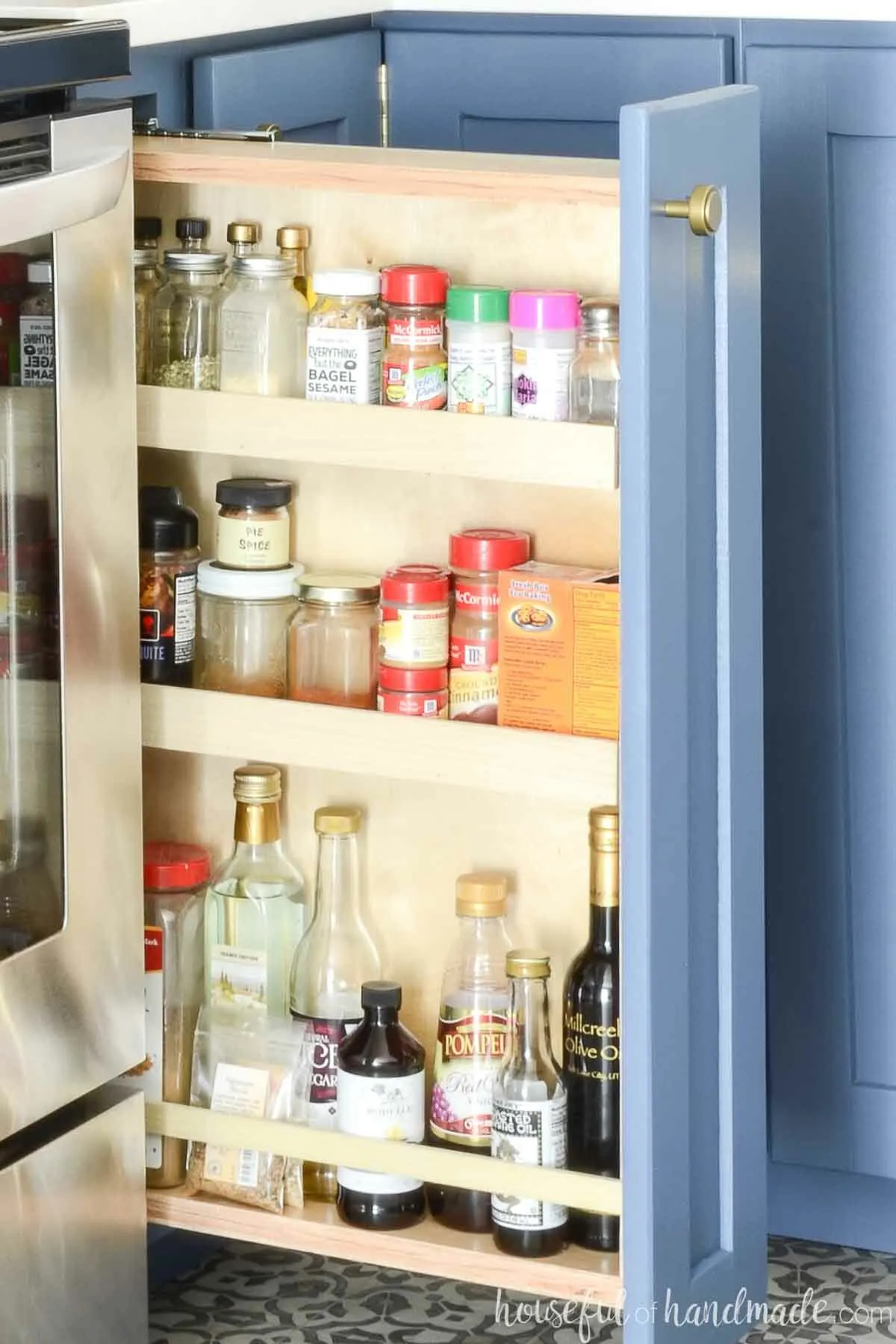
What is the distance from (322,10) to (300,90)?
3.1 inches

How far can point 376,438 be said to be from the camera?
148cm

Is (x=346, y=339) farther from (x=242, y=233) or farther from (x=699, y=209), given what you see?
(x=699, y=209)

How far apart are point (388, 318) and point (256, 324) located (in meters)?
0.11

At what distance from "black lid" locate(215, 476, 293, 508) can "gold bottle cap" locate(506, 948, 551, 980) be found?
384 millimetres

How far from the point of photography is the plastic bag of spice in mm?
1607

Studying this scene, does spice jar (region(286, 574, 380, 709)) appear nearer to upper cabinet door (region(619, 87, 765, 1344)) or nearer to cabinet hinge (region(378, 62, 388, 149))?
upper cabinet door (region(619, 87, 765, 1344))

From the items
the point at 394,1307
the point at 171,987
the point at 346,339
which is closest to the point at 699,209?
the point at 346,339

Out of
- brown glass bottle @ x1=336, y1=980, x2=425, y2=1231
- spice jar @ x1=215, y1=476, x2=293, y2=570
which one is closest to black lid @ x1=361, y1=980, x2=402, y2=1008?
brown glass bottle @ x1=336, y1=980, x2=425, y2=1231

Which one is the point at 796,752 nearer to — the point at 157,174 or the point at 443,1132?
the point at 443,1132

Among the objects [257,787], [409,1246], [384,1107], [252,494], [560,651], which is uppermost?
[252,494]

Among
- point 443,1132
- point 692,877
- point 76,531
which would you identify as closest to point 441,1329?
point 443,1132

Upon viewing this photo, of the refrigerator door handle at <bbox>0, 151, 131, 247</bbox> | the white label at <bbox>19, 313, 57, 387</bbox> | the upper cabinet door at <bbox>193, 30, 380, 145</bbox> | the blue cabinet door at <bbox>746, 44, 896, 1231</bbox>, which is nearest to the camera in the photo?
the refrigerator door handle at <bbox>0, 151, 131, 247</bbox>

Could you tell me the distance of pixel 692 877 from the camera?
4.92 feet

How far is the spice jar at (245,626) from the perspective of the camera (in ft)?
5.23
